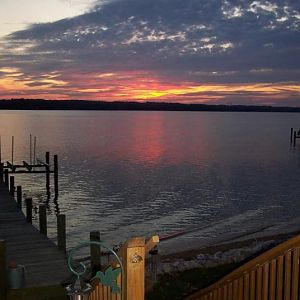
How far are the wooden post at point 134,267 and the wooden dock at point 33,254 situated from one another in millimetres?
6884

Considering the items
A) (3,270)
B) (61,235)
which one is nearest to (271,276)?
(3,270)

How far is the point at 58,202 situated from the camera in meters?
32.0

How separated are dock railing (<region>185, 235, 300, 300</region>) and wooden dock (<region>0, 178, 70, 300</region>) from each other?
6459mm

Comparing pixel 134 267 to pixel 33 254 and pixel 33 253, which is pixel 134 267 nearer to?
pixel 33 254

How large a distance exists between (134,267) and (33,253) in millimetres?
10053

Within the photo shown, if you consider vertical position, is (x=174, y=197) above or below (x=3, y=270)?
below

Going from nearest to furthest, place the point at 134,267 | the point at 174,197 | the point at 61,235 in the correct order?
the point at 134,267
the point at 61,235
the point at 174,197

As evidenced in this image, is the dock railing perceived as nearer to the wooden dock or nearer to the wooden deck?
the wooden dock

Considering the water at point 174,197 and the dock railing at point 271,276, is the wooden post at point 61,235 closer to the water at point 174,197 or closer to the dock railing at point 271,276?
the water at point 174,197

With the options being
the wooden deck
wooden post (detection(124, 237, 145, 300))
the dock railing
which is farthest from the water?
wooden post (detection(124, 237, 145, 300))

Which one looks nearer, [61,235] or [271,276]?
[271,276]

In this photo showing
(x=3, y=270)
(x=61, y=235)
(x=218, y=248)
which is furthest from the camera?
(x=218, y=248)

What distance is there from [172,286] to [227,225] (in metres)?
13.2

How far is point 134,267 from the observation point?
3.50 m
